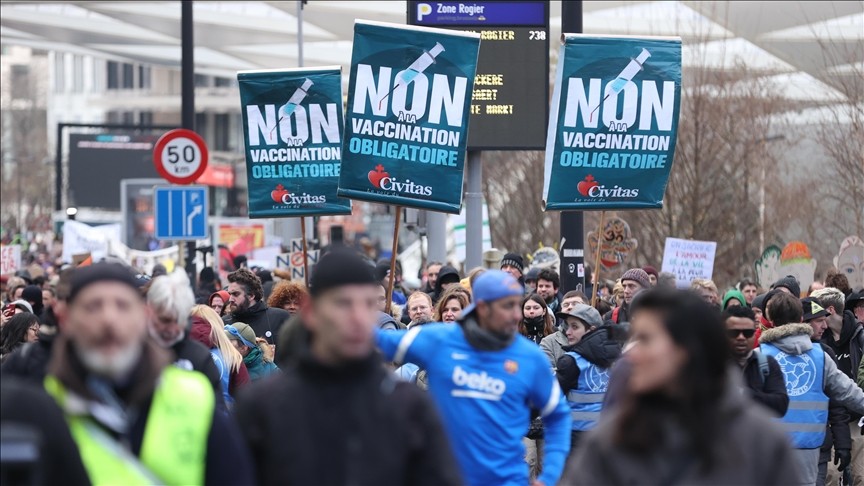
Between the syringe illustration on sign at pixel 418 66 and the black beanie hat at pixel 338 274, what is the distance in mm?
7745

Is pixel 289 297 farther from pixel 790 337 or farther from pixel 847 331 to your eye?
pixel 790 337

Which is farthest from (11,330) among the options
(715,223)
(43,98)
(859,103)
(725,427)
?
(43,98)

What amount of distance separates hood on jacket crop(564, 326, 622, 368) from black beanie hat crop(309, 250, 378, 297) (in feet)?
18.2

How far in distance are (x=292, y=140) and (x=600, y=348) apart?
5.33 m

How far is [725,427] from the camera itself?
4445mm

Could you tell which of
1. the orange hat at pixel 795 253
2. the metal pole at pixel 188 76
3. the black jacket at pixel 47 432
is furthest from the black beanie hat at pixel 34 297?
the black jacket at pixel 47 432

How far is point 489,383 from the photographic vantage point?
23.1 ft

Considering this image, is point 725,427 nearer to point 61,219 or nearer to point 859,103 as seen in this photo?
point 859,103

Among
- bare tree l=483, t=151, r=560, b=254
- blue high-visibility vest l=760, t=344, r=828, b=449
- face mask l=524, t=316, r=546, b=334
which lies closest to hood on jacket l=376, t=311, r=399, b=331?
face mask l=524, t=316, r=546, b=334

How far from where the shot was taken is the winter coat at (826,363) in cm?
995

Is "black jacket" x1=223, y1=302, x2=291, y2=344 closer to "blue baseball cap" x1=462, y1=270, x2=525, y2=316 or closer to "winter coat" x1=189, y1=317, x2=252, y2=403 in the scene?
"winter coat" x1=189, y1=317, x2=252, y2=403

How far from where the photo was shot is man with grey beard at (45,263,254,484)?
4.60 metres

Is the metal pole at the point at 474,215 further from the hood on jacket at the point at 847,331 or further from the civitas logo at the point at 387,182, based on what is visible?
the hood on jacket at the point at 847,331

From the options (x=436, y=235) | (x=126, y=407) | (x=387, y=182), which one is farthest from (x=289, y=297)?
(x=126, y=407)
